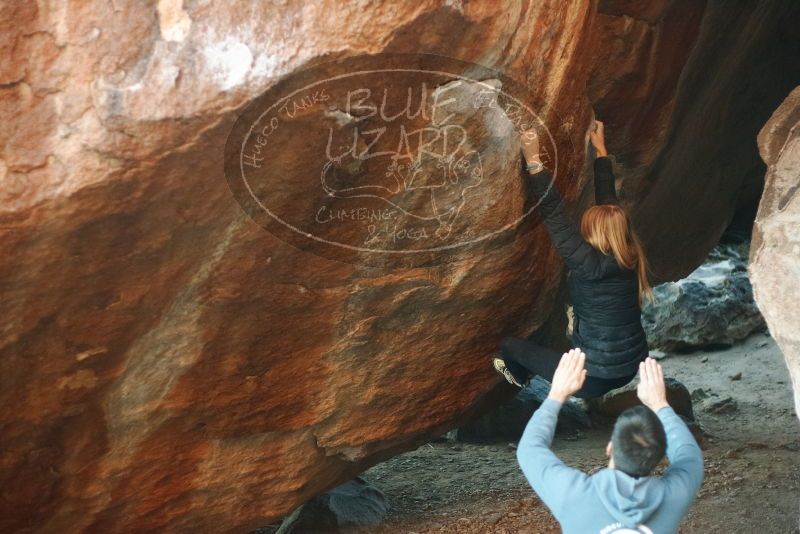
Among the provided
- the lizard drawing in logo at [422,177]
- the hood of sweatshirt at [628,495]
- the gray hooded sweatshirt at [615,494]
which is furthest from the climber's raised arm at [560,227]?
the hood of sweatshirt at [628,495]

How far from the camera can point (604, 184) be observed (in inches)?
147

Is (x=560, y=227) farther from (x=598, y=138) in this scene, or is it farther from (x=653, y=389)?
(x=653, y=389)

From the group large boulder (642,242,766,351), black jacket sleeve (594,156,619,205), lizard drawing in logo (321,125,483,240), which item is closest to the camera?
lizard drawing in logo (321,125,483,240)

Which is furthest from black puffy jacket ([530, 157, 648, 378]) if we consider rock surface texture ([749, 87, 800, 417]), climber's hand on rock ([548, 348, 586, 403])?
climber's hand on rock ([548, 348, 586, 403])

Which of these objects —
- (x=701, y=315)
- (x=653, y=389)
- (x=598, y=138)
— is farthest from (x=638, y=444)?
(x=701, y=315)

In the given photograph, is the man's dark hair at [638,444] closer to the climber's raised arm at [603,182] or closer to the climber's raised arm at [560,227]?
the climber's raised arm at [560,227]

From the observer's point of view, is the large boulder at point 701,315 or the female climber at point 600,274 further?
the large boulder at point 701,315

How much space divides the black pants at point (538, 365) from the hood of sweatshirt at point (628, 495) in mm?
1234

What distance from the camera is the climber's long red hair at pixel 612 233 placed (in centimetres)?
351

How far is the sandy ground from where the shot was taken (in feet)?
14.5

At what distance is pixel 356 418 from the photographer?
4078 millimetres

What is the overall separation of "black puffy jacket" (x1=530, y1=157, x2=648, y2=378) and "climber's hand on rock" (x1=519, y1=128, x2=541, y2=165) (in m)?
0.08

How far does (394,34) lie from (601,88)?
137 cm

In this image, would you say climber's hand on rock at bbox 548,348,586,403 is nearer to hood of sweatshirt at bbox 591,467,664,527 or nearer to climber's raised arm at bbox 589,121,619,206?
hood of sweatshirt at bbox 591,467,664,527
